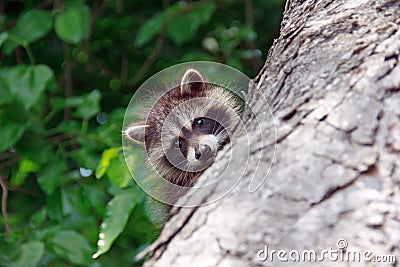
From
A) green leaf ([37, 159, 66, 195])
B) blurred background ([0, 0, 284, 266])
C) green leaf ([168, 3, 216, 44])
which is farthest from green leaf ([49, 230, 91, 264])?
green leaf ([168, 3, 216, 44])

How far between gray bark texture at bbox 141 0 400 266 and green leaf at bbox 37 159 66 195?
120cm

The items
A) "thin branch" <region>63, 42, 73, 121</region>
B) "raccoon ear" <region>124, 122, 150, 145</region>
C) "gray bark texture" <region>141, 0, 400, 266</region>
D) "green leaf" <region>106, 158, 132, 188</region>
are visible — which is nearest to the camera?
"gray bark texture" <region>141, 0, 400, 266</region>

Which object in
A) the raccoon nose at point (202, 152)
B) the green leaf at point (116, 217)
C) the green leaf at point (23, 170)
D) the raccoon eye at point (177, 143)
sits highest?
the raccoon nose at point (202, 152)

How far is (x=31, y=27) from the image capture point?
7.17ft

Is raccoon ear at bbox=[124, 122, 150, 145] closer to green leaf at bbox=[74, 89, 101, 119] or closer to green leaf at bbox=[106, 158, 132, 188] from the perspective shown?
green leaf at bbox=[106, 158, 132, 188]

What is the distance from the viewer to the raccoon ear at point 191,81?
1.31 metres

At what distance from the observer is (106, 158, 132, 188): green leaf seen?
5.12 feet

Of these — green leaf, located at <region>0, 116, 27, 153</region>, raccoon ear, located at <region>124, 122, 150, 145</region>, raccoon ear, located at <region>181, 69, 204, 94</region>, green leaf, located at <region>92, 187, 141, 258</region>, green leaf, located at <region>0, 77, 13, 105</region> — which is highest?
raccoon ear, located at <region>181, 69, 204, 94</region>

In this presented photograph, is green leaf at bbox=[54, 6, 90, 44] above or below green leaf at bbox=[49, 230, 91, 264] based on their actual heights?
above

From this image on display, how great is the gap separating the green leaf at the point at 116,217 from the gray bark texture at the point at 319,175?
650 millimetres

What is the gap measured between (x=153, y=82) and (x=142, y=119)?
10 cm

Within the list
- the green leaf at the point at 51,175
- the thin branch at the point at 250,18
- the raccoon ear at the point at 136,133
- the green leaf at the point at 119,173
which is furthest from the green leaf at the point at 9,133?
the thin branch at the point at 250,18

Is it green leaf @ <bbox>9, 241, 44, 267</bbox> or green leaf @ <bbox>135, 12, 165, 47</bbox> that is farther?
green leaf @ <bbox>135, 12, 165, 47</bbox>

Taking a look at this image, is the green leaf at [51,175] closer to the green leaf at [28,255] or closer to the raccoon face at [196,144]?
the green leaf at [28,255]
